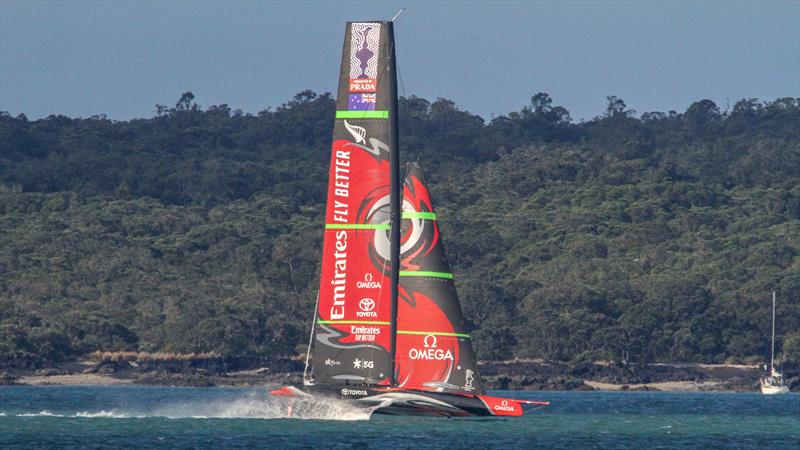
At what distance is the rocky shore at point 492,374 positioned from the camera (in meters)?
111

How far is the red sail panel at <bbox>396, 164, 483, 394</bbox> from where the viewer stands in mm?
48438

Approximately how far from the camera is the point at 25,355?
4390 inches

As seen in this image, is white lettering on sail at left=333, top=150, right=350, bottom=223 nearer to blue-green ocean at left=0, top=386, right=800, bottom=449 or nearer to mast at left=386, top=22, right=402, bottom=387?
mast at left=386, top=22, right=402, bottom=387

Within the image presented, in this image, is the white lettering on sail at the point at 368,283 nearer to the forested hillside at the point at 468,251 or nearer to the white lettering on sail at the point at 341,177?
the white lettering on sail at the point at 341,177

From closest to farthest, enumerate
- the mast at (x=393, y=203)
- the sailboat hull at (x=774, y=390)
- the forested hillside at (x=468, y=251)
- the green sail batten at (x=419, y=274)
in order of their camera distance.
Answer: the mast at (x=393, y=203) → the green sail batten at (x=419, y=274) → the sailboat hull at (x=774, y=390) → the forested hillside at (x=468, y=251)

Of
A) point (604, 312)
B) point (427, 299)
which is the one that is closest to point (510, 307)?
point (604, 312)

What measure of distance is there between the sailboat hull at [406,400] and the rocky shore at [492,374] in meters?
61.5

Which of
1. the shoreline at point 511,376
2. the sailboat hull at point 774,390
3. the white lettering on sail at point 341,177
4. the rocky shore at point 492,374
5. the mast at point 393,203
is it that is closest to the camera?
the mast at point 393,203

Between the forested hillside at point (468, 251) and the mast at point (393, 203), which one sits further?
the forested hillside at point (468, 251)

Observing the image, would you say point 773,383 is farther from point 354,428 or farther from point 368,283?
point 368,283

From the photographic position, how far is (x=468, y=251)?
457 feet

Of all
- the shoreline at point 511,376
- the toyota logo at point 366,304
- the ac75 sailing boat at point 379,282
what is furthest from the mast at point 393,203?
the shoreline at point 511,376

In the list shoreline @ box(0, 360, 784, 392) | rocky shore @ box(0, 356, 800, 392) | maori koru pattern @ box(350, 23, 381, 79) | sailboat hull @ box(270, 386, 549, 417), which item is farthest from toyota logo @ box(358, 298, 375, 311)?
rocky shore @ box(0, 356, 800, 392)

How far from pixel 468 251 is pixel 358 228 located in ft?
301
